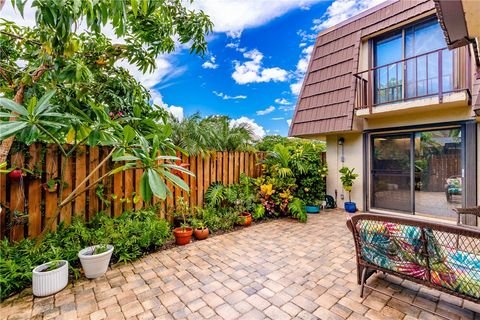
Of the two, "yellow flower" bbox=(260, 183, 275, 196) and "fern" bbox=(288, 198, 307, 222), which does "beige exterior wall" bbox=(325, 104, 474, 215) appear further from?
"yellow flower" bbox=(260, 183, 275, 196)

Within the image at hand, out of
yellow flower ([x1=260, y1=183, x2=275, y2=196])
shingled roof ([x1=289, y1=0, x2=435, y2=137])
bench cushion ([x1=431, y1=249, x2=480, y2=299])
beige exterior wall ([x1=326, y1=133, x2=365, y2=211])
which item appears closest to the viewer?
bench cushion ([x1=431, y1=249, x2=480, y2=299])

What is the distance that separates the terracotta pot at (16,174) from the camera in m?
2.76

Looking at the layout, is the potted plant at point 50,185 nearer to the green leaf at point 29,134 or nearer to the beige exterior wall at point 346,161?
the green leaf at point 29,134

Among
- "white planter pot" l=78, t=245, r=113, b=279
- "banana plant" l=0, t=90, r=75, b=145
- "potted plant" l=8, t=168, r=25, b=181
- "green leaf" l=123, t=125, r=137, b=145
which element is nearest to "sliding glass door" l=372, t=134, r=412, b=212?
"green leaf" l=123, t=125, r=137, b=145

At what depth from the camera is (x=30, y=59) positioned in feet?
Result: 8.99

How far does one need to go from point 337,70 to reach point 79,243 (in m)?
7.45

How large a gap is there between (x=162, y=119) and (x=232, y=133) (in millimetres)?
2570

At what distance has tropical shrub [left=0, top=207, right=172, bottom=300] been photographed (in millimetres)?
2410

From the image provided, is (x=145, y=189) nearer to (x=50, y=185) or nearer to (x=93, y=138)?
(x=93, y=138)

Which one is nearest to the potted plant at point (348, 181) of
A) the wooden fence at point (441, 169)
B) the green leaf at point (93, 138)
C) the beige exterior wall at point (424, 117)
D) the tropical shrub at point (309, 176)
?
the tropical shrub at point (309, 176)

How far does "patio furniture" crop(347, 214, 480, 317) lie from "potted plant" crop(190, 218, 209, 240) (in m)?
2.62

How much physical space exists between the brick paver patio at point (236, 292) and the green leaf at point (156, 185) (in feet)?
4.09

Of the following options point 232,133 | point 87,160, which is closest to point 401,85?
point 232,133

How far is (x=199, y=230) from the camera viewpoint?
13.4 feet
